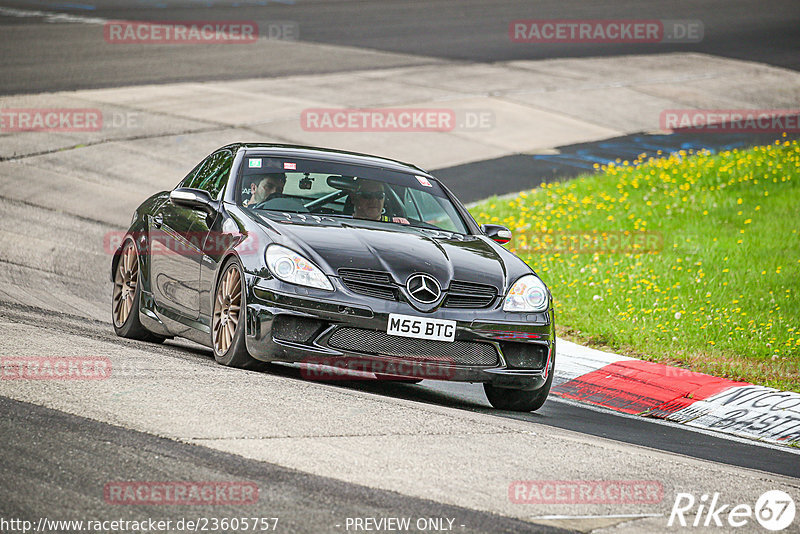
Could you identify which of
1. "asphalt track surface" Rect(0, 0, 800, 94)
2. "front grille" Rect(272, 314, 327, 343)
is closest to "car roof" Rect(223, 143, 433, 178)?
"front grille" Rect(272, 314, 327, 343)

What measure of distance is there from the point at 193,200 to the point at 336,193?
3.36 feet

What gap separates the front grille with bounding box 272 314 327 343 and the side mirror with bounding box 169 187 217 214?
144 cm

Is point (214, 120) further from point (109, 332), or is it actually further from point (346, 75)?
point (109, 332)

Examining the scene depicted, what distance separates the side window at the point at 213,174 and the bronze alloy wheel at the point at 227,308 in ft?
3.77

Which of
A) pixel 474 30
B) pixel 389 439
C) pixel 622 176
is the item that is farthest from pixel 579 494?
pixel 474 30

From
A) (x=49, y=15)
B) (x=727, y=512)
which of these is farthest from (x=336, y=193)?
(x=49, y=15)

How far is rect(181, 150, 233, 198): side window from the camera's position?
868cm

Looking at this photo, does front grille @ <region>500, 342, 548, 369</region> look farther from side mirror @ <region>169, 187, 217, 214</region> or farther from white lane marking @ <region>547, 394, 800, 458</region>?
side mirror @ <region>169, 187, 217, 214</region>

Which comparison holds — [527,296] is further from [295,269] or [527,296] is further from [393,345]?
[295,269]

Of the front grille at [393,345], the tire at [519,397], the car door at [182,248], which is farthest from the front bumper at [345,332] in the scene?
the car door at [182,248]

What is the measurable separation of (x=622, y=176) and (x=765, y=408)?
35.0ft

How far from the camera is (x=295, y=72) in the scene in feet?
87.0

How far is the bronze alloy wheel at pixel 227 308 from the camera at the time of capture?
7.46 m

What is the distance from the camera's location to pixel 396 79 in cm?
2645
